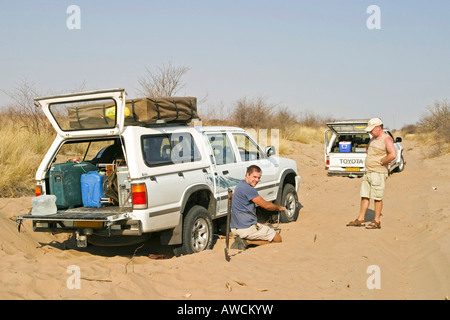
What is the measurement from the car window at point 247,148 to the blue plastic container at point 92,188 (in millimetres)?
2698

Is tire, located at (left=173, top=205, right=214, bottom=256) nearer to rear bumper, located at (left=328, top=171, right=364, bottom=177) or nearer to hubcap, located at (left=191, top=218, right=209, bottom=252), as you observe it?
hubcap, located at (left=191, top=218, right=209, bottom=252)

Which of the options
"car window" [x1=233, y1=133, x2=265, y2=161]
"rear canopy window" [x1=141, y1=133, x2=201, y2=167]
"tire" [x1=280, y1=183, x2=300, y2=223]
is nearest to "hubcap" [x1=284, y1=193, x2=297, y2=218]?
"tire" [x1=280, y1=183, x2=300, y2=223]

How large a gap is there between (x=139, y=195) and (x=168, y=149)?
3.41 feet

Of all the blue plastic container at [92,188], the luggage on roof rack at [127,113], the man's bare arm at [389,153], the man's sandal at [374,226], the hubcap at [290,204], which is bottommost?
the man's sandal at [374,226]

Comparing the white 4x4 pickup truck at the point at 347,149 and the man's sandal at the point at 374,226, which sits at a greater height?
the white 4x4 pickup truck at the point at 347,149

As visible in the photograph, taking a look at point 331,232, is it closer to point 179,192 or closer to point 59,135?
point 179,192

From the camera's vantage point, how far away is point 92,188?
7.10m

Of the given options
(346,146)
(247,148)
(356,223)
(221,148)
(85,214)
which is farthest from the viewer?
(346,146)

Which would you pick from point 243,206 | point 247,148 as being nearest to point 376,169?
point 247,148

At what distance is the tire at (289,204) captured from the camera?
963 centimetres

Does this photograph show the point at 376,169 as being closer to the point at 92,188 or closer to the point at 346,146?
the point at 92,188

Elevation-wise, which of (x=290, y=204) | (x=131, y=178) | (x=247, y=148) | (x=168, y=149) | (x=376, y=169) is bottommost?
(x=290, y=204)

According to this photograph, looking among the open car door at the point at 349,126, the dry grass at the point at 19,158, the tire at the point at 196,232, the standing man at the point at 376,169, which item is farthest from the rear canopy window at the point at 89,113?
the open car door at the point at 349,126

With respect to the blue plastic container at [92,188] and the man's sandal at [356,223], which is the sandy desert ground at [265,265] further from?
the blue plastic container at [92,188]
